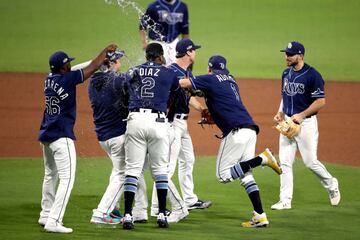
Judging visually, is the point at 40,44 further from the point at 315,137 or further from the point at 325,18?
the point at 315,137

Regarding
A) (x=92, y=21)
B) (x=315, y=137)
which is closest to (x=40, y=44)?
(x=92, y=21)

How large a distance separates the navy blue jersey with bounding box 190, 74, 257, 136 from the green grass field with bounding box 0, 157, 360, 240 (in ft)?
3.68

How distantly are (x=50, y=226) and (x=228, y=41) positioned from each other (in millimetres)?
15262

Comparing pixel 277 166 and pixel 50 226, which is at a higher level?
pixel 277 166

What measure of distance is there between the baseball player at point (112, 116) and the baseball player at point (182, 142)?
0.61m

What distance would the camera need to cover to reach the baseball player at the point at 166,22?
14.2 meters

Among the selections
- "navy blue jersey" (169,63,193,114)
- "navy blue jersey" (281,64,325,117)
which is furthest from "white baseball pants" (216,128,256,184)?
"navy blue jersey" (281,64,325,117)

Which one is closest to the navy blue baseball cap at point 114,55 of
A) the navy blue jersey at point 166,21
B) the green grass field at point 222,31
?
the navy blue jersey at point 166,21

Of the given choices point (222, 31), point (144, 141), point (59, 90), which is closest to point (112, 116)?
point (144, 141)

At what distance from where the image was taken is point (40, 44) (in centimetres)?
2292

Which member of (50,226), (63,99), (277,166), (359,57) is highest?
(359,57)

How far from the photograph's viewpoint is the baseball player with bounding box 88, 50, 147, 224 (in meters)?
9.64

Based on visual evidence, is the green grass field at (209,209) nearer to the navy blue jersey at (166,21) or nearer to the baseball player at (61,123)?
the baseball player at (61,123)

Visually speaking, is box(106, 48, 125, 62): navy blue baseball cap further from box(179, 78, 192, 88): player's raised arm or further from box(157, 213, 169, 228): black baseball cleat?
Result: box(157, 213, 169, 228): black baseball cleat
